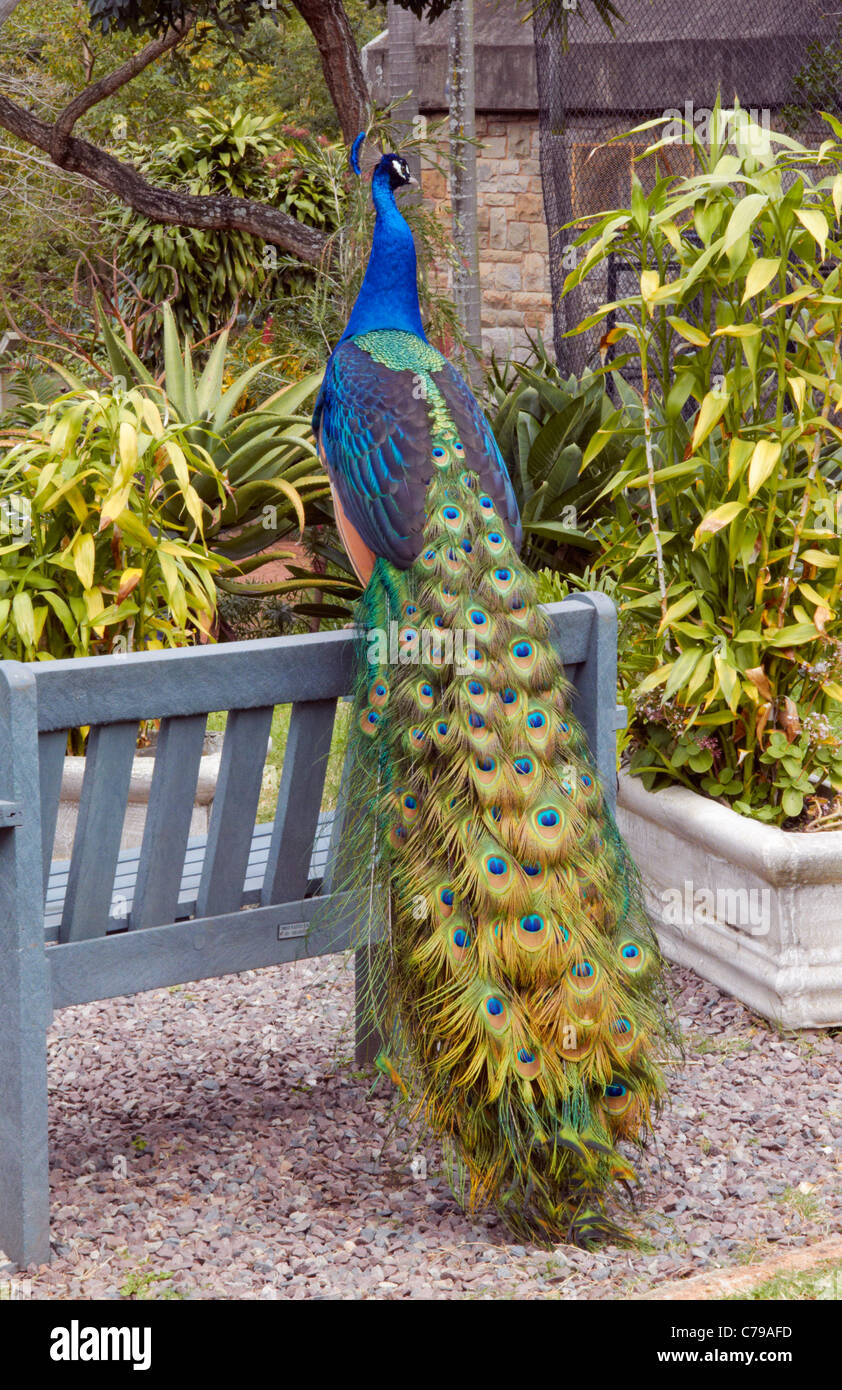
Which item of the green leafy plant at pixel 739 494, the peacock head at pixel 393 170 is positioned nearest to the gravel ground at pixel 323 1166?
the green leafy plant at pixel 739 494

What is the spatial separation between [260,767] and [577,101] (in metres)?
6.75

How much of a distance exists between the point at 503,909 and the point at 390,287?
2001mm

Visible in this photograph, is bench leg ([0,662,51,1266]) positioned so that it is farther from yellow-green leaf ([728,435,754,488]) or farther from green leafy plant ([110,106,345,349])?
green leafy plant ([110,106,345,349])

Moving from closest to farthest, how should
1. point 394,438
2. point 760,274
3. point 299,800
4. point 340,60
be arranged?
1. point 299,800
2. point 394,438
3. point 760,274
4. point 340,60

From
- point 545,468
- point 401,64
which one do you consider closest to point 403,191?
point 401,64

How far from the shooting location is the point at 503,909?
2.55 metres

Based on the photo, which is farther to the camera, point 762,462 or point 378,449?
point 762,462

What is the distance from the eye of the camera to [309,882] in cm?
297

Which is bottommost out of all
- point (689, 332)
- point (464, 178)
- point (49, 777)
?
point (49, 777)

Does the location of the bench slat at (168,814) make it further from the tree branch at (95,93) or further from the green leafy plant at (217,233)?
the green leafy plant at (217,233)

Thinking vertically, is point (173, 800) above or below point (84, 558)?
below

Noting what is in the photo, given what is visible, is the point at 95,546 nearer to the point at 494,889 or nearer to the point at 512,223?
the point at 494,889

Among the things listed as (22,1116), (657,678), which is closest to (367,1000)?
(22,1116)

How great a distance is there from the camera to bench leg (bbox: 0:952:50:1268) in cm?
240
